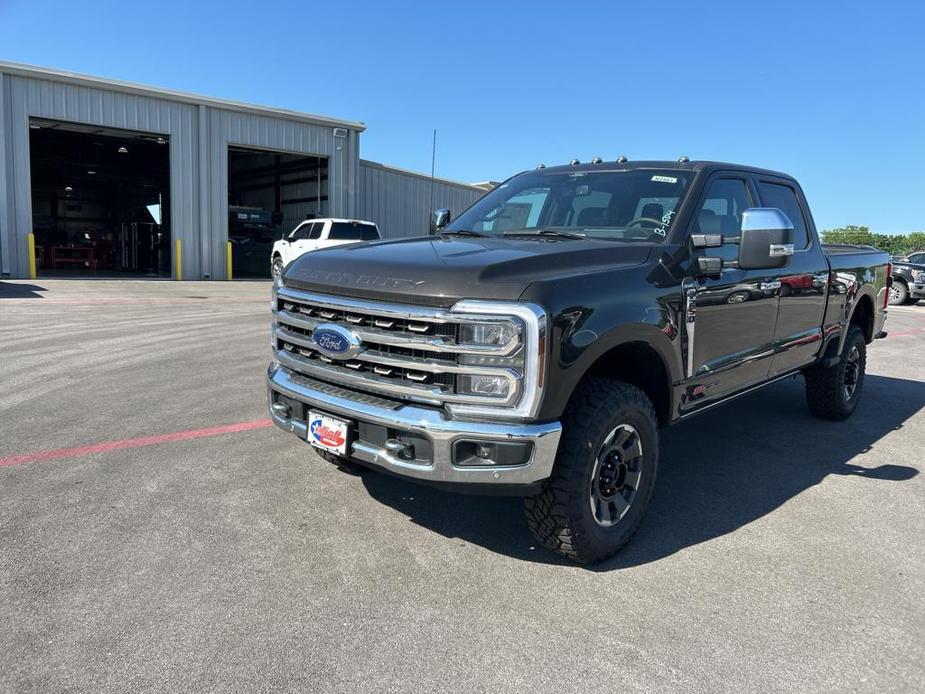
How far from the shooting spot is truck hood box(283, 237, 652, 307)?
2.88 meters

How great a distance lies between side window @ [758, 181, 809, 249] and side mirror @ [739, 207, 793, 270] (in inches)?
46.5

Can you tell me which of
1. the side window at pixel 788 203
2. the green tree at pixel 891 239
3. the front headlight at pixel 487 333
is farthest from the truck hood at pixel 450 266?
the green tree at pixel 891 239

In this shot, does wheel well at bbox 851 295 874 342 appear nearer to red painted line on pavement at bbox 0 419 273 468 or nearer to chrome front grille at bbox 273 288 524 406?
chrome front grille at bbox 273 288 524 406

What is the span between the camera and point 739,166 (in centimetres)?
455

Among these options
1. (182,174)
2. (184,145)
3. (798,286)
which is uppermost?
(184,145)

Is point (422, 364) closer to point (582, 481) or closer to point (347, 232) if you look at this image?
point (582, 481)

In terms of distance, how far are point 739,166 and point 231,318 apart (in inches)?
372

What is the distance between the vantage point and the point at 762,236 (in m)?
3.64

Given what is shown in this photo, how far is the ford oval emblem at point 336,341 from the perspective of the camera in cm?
313

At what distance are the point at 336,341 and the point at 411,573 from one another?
1.10 meters

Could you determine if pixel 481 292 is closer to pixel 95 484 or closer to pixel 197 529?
pixel 197 529

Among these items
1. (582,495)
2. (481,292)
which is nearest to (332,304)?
(481,292)

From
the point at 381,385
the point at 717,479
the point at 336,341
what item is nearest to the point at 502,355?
the point at 381,385

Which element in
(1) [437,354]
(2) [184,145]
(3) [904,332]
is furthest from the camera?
(2) [184,145]
